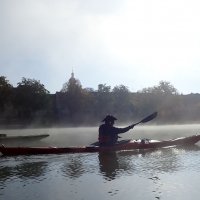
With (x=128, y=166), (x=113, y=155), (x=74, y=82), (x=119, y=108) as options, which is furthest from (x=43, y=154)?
(x=119, y=108)

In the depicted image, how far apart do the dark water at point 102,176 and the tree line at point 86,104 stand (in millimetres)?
56512

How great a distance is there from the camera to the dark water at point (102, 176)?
13.3m

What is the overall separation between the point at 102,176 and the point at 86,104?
72384 millimetres

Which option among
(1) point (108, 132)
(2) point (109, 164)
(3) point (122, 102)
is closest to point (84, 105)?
(3) point (122, 102)

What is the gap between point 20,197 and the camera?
1296 cm

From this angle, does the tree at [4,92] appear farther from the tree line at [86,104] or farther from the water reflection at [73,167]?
the water reflection at [73,167]

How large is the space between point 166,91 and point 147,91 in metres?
5.01

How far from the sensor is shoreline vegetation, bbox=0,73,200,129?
78.4 metres

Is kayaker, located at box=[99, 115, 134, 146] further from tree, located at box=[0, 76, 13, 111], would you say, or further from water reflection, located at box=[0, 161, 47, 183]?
tree, located at box=[0, 76, 13, 111]

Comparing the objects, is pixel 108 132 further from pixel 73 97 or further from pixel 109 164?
pixel 73 97

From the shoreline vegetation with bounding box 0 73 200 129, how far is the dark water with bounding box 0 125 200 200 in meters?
56.1

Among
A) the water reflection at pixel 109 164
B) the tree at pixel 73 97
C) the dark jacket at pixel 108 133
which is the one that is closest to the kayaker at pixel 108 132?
the dark jacket at pixel 108 133

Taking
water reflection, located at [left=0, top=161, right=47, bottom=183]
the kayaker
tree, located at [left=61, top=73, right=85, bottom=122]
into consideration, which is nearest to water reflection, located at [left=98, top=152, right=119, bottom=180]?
the kayaker

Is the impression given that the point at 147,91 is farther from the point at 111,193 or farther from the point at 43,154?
the point at 111,193
